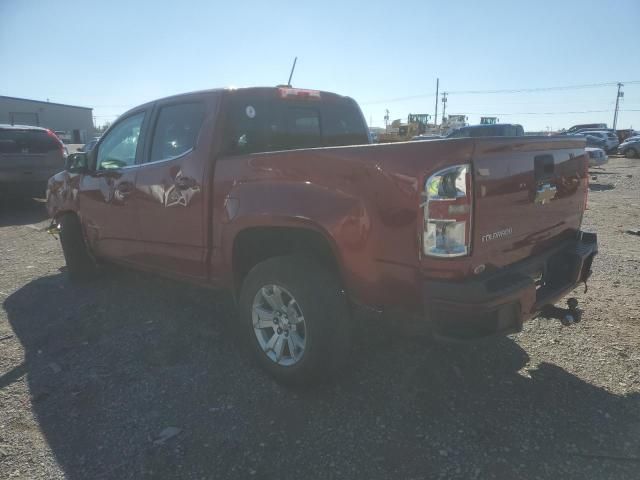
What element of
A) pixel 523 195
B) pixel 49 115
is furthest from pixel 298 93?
pixel 49 115

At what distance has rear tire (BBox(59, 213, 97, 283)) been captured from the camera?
5051mm

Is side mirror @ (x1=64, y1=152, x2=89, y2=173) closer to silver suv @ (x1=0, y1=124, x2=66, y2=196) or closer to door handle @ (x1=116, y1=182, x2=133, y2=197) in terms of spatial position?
door handle @ (x1=116, y1=182, x2=133, y2=197)

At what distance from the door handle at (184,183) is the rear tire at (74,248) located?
2.17 m

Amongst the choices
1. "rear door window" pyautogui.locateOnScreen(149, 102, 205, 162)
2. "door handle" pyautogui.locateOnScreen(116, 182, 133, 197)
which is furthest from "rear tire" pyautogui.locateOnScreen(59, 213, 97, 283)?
"rear door window" pyautogui.locateOnScreen(149, 102, 205, 162)

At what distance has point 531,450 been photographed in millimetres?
2357

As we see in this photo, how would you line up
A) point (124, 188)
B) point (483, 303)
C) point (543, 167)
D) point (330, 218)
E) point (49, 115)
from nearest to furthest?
1. point (483, 303)
2. point (330, 218)
3. point (543, 167)
4. point (124, 188)
5. point (49, 115)

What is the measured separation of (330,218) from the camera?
2.53m

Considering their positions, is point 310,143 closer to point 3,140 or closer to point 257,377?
point 257,377

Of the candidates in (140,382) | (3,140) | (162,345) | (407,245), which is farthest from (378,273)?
(3,140)

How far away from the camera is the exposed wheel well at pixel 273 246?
287 centimetres

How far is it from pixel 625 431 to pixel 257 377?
2200mm

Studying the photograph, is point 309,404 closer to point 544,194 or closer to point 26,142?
point 544,194

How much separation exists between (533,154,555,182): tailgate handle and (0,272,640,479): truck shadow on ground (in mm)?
1290

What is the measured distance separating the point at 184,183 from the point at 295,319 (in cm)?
137
